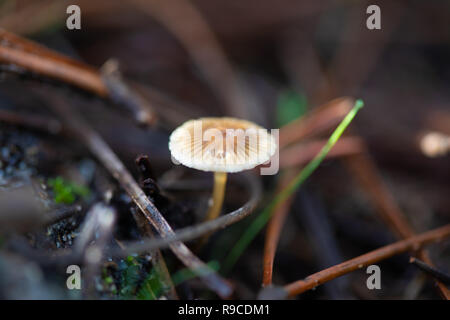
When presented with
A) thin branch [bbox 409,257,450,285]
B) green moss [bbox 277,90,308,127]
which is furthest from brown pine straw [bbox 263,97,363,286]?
thin branch [bbox 409,257,450,285]

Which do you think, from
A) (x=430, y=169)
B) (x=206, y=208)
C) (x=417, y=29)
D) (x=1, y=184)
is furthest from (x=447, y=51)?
(x=1, y=184)

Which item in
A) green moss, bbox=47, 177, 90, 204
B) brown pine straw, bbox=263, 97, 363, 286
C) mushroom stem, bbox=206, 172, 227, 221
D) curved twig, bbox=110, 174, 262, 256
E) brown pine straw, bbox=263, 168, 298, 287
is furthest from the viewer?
brown pine straw, bbox=263, 97, 363, 286

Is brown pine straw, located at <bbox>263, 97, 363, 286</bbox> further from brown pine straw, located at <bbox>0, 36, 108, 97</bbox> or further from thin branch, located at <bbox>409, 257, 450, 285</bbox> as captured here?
brown pine straw, located at <bbox>0, 36, 108, 97</bbox>

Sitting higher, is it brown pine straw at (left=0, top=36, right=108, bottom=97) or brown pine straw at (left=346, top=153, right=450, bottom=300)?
brown pine straw at (left=0, top=36, right=108, bottom=97)

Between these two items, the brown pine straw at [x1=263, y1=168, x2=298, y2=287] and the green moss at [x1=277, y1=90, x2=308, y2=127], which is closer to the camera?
the brown pine straw at [x1=263, y1=168, x2=298, y2=287]

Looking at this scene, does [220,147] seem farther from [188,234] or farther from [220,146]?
[188,234]

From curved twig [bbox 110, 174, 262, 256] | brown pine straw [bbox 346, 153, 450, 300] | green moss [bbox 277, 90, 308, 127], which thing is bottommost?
curved twig [bbox 110, 174, 262, 256]

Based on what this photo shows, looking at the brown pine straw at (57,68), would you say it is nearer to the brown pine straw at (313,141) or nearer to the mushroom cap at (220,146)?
the mushroom cap at (220,146)

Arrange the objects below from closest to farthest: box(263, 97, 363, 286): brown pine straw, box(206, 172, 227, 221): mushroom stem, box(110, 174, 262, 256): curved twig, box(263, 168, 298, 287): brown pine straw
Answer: box(110, 174, 262, 256): curved twig
box(263, 168, 298, 287): brown pine straw
box(206, 172, 227, 221): mushroom stem
box(263, 97, 363, 286): brown pine straw
